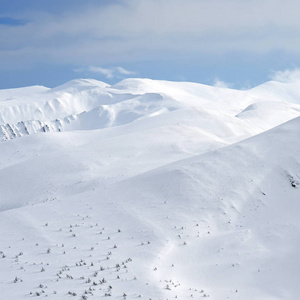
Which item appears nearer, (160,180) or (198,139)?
(160,180)

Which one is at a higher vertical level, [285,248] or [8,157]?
[285,248]

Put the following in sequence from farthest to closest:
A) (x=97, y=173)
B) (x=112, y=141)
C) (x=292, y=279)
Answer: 1. (x=112, y=141)
2. (x=97, y=173)
3. (x=292, y=279)

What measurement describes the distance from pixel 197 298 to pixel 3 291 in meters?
6.63

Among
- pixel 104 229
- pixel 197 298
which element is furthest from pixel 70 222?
pixel 197 298

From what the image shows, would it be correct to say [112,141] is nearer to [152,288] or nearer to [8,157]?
[8,157]

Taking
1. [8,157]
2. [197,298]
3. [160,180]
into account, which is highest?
[197,298]

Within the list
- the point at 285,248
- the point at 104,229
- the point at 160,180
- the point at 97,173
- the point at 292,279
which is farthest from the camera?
the point at 97,173

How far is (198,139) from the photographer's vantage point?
188 ft

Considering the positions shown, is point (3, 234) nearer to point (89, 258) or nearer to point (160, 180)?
point (89, 258)

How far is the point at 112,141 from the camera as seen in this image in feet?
187

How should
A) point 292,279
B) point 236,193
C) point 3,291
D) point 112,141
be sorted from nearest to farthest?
point 3,291 < point 292,279 < point 236,193 < point 112,141

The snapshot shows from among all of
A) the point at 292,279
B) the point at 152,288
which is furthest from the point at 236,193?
the point at 152,288

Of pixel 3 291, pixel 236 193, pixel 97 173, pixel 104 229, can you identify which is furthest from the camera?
pixel 97 173

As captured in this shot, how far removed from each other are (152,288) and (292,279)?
6.23 m
